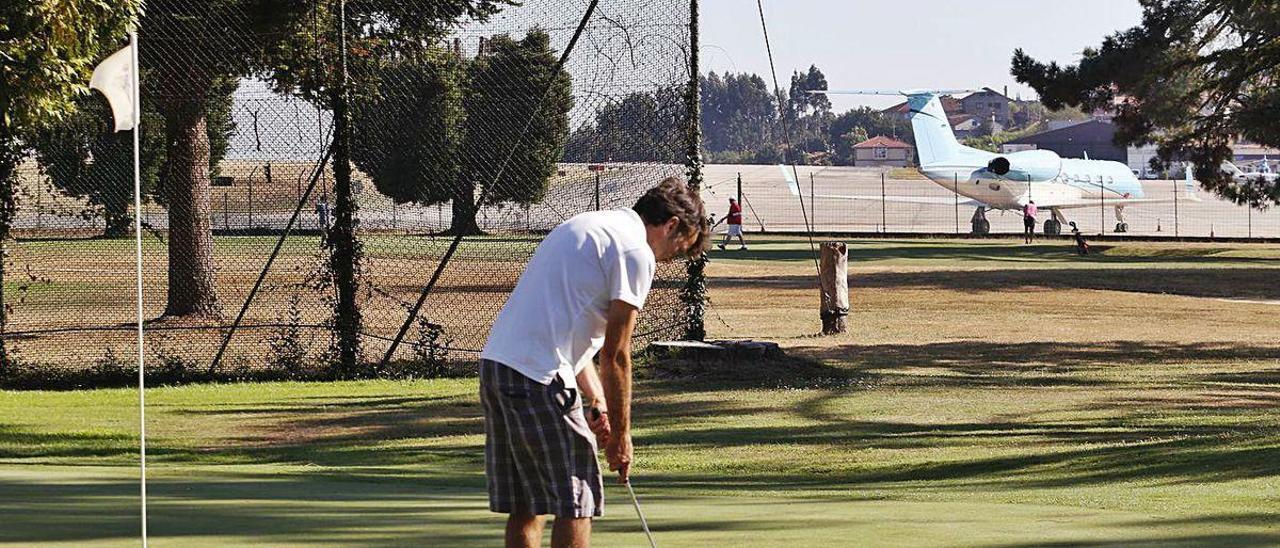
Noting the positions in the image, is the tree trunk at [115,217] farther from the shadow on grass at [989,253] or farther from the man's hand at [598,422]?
the shadow on grass at [989,253]

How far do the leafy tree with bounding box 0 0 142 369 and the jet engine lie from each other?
183 feet

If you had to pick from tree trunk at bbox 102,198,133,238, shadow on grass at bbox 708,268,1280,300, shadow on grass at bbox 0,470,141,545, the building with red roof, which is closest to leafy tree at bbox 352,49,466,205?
A: tree trunk at bbox 102,198,133,238

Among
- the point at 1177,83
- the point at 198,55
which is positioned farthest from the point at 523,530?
the point at 1177,83

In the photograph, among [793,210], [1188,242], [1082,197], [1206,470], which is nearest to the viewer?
[1206,470]

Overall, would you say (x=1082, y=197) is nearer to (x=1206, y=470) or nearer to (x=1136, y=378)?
(x=1136, y=378)

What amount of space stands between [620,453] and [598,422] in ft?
0.47

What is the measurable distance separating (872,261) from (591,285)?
4165 centimetres

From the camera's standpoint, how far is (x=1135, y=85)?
44.3m

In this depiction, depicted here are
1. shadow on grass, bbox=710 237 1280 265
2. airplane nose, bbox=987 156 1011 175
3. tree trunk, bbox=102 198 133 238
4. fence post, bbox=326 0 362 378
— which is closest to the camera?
fence post, bbox=326 0 362 378

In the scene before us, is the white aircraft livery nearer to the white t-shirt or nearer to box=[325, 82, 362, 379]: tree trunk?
box=[325, 82, 362, 379]: tree trunk

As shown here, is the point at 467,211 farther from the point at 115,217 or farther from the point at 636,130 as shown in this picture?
the point at 115,217

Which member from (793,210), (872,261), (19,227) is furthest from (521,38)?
(793,210)

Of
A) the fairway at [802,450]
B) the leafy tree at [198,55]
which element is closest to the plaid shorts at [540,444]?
the fairway at [802,450]

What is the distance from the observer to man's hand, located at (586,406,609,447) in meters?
6.02
